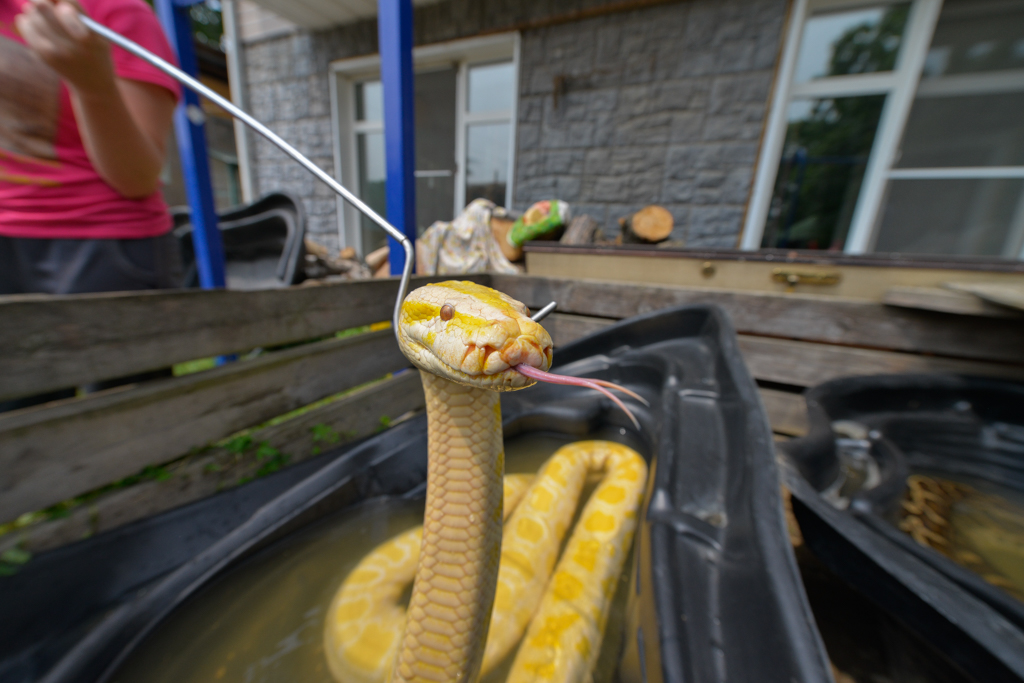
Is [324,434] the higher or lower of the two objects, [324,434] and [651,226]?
the lower

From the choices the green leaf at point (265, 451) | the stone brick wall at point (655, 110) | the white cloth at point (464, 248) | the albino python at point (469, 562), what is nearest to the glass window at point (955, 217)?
the stone brick wall at point (655, 110)

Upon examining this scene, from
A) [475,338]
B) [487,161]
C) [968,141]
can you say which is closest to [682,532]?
[475,338]

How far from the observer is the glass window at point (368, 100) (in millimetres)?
6406

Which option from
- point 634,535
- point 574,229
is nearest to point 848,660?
point 634,535

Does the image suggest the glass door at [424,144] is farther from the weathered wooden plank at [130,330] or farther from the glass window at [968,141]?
the glass window at [968,141]

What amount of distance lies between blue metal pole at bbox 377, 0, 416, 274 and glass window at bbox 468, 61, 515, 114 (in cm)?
405

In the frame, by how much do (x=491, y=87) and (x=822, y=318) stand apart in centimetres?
543

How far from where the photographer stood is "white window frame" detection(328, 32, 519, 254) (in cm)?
516

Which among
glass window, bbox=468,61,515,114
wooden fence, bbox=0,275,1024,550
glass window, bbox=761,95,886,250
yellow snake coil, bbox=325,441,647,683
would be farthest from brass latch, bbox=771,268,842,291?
glass window, bbox=468,61,515,114

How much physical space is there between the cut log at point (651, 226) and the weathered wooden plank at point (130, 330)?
331 centimetres

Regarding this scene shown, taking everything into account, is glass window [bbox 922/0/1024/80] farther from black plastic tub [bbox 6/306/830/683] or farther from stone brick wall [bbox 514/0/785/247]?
black plastic tub [bbox 6/306/830/683]

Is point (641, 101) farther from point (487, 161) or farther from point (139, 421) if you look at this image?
point (139, 421)

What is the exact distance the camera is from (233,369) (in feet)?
4.32

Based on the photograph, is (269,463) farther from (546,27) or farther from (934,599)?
(546,27)
